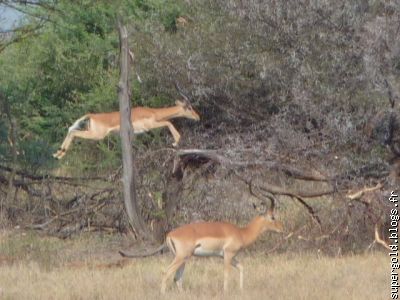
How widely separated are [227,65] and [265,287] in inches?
244

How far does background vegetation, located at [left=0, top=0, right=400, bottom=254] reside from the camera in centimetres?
1498

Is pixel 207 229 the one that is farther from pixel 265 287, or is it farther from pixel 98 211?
pixel 98 211

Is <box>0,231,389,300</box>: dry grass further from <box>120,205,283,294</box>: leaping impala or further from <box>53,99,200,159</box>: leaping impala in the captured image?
<box>53,99,200,159</box>: leaping impala

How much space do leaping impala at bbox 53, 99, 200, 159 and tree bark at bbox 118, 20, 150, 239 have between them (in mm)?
1145

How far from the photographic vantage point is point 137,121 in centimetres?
1736

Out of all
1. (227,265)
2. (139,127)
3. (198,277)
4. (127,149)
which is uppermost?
(139,127)

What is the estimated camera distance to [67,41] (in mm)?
24078

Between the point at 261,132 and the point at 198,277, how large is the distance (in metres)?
3.95

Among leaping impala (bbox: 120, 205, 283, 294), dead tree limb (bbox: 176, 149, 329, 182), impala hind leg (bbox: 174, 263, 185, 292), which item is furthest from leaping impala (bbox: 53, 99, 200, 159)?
impala hind leg (bbox: 174, 263, 185, 292)

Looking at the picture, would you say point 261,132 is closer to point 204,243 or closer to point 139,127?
point 139,127

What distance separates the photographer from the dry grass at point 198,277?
1137 centimetres

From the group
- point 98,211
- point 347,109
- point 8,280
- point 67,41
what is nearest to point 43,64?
point 67,41

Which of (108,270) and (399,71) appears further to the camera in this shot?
(399,71)

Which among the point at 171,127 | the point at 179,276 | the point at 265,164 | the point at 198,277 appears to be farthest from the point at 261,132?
the point at 179,276
